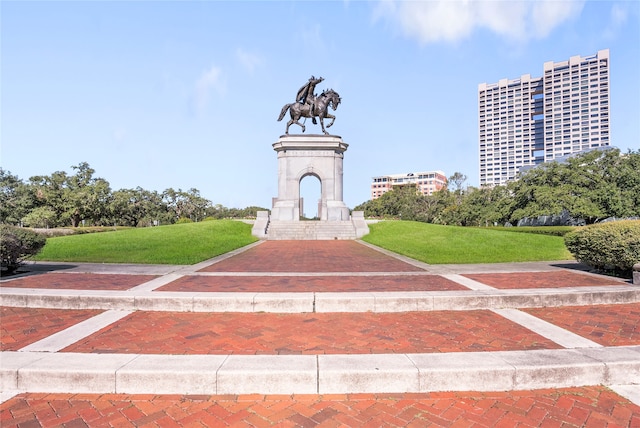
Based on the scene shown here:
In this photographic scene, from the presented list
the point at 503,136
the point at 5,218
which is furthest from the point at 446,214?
the point at 503,136

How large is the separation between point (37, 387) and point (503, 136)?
178 m

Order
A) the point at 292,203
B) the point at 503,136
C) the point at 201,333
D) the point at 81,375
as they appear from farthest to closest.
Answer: the point at 503,136 < the point at 292,203 < the point at 201,333 < the point at 81,375

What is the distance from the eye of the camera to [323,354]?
4094 mm

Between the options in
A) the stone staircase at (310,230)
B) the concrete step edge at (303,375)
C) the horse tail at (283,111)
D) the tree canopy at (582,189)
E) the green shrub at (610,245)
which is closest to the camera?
the concrete step edge at (303,375)

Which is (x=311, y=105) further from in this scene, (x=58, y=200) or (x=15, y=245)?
(x=58, y=200)

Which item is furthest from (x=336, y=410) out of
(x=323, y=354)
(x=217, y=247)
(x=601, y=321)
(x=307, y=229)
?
(x=307, y=229)

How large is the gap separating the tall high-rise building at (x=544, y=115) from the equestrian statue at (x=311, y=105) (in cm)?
12272

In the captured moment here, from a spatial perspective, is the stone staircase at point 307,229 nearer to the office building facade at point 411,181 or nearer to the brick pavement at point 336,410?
the brick pavement at point 336,410

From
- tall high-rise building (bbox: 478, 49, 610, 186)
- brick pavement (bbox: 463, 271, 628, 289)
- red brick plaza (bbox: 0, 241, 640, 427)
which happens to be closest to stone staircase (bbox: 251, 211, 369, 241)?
brick pavement (bbox: 463, 271, 628, 289)

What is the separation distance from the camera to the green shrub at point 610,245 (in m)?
7.82

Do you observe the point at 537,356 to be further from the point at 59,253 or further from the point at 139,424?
the point at 59,253

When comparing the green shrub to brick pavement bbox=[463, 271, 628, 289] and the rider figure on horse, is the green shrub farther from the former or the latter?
the rider figure on horse

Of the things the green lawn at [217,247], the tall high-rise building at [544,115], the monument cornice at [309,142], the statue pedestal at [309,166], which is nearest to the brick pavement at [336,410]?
the green lawn at [217,247]

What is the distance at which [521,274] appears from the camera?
347 inches
